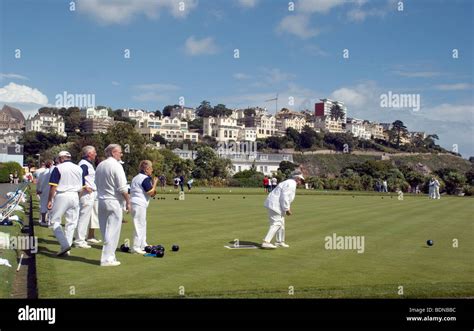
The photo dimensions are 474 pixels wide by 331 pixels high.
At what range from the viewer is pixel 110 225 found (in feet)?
39.8

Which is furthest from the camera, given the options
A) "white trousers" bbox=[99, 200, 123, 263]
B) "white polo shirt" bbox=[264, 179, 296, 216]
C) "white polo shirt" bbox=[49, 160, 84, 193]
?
"white polo shirt" bbox=[264, 179, 296, 216]

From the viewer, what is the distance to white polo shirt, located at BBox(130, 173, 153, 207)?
46.0ft

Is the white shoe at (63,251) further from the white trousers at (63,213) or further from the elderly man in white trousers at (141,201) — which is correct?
the elderly man in white trousers at (141,201)

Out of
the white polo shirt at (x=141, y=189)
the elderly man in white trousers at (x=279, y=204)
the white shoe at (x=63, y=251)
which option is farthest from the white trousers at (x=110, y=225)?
the elderly man in white trousers at (x=279, y=204)

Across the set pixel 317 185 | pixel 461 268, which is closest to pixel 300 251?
pixel 461 268

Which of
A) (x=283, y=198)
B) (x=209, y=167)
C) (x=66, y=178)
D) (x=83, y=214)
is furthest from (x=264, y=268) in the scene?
(x=209, y=167)

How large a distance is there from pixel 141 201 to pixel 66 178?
1.99 m

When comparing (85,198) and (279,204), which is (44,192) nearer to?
(85,198)

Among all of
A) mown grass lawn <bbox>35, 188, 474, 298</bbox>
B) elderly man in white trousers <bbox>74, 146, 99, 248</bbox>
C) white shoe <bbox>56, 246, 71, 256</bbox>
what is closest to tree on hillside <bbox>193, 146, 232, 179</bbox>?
mown grass lawn <bbox>35, 188, 474, 298</bbox>

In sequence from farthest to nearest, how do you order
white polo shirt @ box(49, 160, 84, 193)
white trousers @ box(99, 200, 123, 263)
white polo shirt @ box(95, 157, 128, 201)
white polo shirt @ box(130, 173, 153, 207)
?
white polo shirt @ box(130, 173, 153, 207) < white polo shirt @ box(49, 160, 84, 193) < white polo shirt @ box(95, 157, 128, 201) < white trousers @ box(99, 200, 123, 263)

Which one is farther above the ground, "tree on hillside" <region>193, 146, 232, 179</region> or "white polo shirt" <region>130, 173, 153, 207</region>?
"tree on hillside" <region>193, 146, 232, 179</region>

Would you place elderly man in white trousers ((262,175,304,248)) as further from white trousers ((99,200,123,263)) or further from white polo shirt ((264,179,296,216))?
white trousers ((99,200,123,263))

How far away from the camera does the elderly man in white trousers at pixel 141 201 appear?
1390 cm
